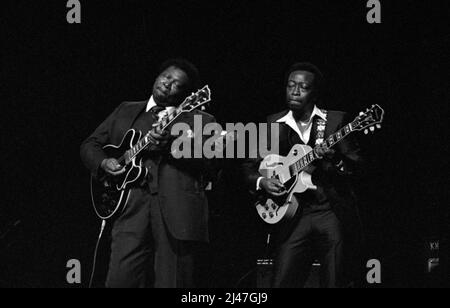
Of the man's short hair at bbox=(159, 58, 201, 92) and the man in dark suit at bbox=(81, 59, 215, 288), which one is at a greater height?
the man's short hair at bbox=(159, 58, 201, 92)

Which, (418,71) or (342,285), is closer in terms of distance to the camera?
(342,285)

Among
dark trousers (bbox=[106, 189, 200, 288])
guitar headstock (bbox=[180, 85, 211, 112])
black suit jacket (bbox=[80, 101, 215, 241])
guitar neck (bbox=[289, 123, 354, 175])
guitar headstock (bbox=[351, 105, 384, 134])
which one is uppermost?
guitar headstock (bbox=[180, 85, 211, 112])

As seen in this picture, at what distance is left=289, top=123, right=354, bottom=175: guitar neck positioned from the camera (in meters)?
5.58

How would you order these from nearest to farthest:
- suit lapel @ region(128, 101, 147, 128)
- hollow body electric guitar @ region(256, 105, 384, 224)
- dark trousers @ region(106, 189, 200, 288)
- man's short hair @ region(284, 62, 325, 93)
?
1. dark trousers @ region(106, 189, 200, 288)
2. hollow body electric guitar @ region(256, 105, 384, 224)
3. suit lapel @ region(128, 101, 147, 128)
4. man's short hair @ region(284, 62, 325, 93)

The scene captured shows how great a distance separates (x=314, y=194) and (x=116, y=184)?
140 centimetres

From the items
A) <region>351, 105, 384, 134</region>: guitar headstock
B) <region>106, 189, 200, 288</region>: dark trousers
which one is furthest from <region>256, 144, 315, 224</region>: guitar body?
<region>106, 189, 200, 288</region>: dark trousers

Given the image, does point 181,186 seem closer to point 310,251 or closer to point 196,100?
point 196,100

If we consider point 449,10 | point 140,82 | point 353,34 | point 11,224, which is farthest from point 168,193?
point 449,10

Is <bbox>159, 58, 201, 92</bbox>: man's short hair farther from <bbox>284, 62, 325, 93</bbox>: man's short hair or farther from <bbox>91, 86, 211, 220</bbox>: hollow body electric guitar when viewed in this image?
<bbox>284, 62, 325, 93</bbox>: man's short hair

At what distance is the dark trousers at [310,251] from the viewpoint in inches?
214

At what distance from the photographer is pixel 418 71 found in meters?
6.03

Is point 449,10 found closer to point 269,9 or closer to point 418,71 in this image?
point 418,71

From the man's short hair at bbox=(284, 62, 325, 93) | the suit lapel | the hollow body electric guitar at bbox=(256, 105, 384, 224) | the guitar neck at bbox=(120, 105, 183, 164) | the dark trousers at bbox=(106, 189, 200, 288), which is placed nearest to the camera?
the dark trousers at bbox=(106, 189, 200, 288)

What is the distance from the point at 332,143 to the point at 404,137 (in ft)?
2.32
